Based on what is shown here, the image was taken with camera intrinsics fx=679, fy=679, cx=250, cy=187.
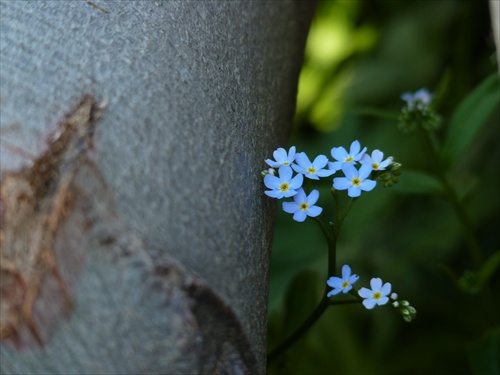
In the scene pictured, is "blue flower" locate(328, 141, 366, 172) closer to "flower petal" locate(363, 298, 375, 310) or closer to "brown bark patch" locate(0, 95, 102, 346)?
"flower petal" locate(363, 298, 375, 310)

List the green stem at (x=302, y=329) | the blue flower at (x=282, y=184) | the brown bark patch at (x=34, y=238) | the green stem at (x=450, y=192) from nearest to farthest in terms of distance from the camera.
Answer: the brown bark patch at (x=34, y=238) → the blue flower at (x=282, y=184) → the green stem at (x=302, y=329) → the green stem at (x=450, y=192)

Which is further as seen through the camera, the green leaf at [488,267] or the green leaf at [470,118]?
the green leaf at [470,118]

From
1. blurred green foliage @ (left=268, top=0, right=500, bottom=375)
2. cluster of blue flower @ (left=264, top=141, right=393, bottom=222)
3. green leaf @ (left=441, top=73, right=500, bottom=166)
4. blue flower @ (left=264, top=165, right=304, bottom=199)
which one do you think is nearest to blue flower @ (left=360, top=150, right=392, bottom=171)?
cluster of blue flower @ (left=264, top=141, right=393, bottom=222)

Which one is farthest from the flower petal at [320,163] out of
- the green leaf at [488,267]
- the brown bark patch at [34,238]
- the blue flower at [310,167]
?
the green leaf at [488,267]

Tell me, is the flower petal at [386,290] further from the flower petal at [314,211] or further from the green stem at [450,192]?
the green stem at [450,192]

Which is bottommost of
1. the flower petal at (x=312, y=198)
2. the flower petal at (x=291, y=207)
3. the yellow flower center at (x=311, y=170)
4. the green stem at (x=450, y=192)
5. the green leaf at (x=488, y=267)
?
the flower petal at (x=291, y=207)

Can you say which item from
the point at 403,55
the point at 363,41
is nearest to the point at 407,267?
the point at 403,55
